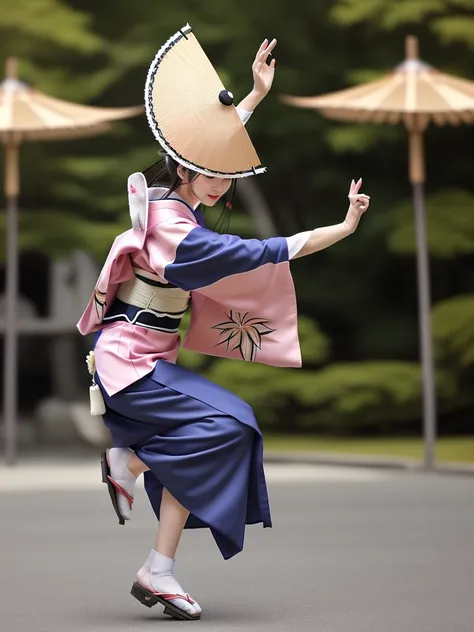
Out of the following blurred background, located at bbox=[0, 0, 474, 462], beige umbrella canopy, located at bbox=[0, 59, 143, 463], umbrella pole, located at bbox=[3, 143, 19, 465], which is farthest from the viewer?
blurred background, located at bbox=[0, 0, 474, 462]

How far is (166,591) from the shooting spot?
5.61 m

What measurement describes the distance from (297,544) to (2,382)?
14.1 meters

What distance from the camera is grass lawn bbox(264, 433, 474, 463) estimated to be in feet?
48.0

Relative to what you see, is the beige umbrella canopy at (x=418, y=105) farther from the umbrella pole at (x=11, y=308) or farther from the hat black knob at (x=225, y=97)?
the hat black knob at (x=225, y=97)

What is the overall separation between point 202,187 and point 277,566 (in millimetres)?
2102

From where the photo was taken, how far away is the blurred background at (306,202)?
15.9m

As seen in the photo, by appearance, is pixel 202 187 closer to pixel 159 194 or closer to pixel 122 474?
pixel 159 194

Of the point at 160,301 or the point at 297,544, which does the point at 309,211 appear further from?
the point at 160,301

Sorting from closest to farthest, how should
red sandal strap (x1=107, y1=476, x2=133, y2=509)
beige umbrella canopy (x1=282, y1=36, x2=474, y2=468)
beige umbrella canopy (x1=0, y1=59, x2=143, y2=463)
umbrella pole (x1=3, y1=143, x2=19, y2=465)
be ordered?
red sandal strap (x1=107, y1=476, x2=133, y2=509) → beige umbrella canopy (x1=282, y1=36, x2=474, y2=468) → beige umbrella canopy (x1=0, y1=59, x2=143, y2=463) → umbrella pole (x1=3, y1=143, x2=19, y2=465)

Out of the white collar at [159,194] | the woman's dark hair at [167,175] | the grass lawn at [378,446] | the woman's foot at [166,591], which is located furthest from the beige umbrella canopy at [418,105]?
the woman's foot at [166,591]

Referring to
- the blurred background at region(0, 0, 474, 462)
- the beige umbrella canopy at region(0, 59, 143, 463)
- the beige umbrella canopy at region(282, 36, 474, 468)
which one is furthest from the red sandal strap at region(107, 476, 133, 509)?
the blurred background at region(0, 0, 474, 462)

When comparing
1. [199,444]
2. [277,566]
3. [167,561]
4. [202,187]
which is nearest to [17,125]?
[277,566]

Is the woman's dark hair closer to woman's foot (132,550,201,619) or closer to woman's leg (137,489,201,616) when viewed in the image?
woman's leg (137,489,201,616)

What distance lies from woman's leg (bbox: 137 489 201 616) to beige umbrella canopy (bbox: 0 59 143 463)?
24.8 feet
